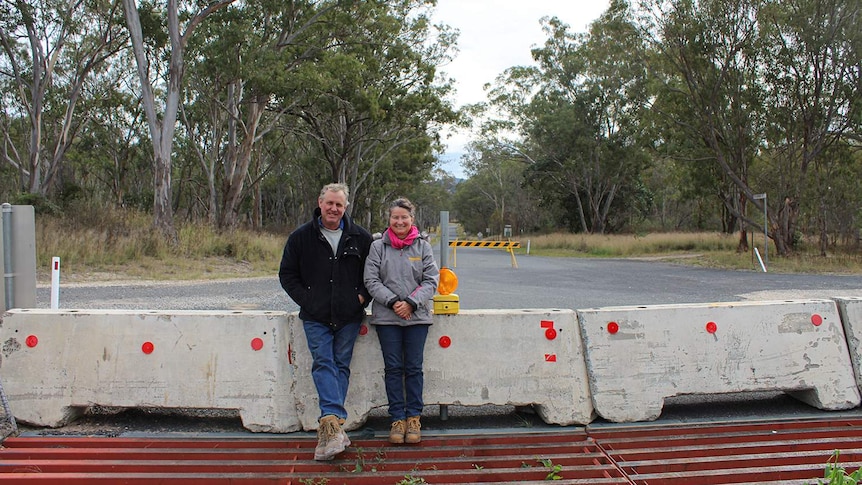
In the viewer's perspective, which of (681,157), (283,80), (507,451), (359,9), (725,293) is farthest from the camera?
(681,157)

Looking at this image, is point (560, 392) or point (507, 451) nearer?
point (507, 451)

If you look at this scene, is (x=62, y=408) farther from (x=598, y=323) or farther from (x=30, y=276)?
(x=598, y=323)

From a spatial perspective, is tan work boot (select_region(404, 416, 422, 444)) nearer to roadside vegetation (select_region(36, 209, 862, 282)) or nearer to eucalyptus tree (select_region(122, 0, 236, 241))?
roadside vegetation (select_region(36, 209, 862, 282))

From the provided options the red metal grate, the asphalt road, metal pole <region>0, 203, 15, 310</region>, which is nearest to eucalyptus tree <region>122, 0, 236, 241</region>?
the asphalt road

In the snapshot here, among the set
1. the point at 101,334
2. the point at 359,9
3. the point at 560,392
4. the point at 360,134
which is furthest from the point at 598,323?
the point at 360,134

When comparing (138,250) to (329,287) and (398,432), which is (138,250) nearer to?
(329,287)

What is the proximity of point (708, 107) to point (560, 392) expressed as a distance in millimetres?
22651

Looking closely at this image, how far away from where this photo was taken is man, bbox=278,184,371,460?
414 cm

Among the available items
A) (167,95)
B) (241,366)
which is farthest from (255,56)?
(241,366)

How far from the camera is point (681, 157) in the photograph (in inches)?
1039

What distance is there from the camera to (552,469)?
3.69 meters

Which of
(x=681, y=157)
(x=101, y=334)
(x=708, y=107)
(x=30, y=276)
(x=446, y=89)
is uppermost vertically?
(x=446, y=89)

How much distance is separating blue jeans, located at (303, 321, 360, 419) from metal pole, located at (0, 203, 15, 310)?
2.78 meters

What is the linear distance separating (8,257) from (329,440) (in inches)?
133
